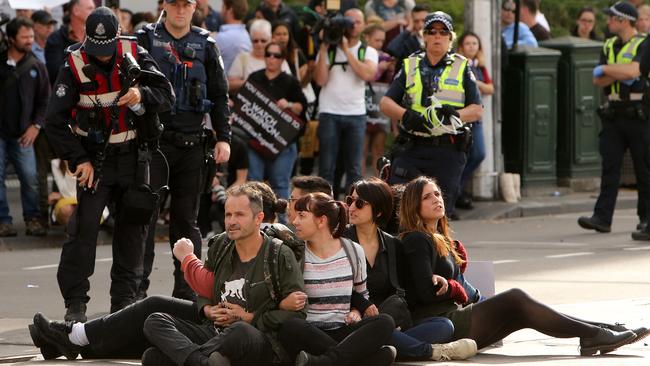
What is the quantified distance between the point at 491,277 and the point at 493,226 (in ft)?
24.7

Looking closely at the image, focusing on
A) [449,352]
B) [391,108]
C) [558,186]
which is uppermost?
[391,108]

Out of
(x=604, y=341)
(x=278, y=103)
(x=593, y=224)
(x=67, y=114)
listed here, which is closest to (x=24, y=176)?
(x=278, y=103)

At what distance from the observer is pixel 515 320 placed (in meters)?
8.65

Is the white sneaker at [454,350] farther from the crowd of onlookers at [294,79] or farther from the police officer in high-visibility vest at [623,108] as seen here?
the police officer in high-visibility vest at [623,108]

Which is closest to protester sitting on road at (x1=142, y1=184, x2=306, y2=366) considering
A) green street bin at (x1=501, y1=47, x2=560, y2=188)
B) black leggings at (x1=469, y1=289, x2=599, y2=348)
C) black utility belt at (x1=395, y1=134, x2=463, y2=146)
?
black leggings at (x1=469, y1=289, x2=599, y2=348)

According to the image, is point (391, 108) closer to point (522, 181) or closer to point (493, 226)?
point (493, 226)

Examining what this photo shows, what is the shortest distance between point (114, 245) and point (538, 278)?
351 cm

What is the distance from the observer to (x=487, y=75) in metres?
17.6

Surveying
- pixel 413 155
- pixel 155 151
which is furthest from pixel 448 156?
pixel 155 151

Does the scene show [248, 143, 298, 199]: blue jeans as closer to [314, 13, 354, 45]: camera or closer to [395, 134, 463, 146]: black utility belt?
[314, 13, 354, 45]: camera

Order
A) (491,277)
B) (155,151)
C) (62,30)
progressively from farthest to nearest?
(62,30) → (155,151) → (491,277)

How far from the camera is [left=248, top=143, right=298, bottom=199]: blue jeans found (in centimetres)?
1573

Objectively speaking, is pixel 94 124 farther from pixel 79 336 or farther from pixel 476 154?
pixel 476 154

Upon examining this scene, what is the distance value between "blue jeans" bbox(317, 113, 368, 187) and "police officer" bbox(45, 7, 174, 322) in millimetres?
6534
